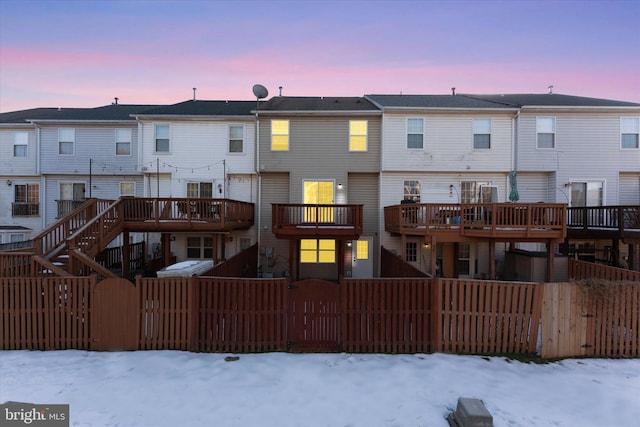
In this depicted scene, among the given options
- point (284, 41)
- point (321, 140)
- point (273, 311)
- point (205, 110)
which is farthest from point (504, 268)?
point (284, 41)

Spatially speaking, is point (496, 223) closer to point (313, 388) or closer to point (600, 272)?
point (600, 272)

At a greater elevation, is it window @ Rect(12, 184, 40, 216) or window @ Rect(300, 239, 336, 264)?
window @ Rect(12, 184, 40, 216)

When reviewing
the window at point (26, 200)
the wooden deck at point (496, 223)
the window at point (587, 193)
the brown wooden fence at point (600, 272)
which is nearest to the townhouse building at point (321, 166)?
the wooden deck at point (496, 223)

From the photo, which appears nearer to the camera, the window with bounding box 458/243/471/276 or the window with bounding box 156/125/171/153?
the window with bounding box 458/243/471/276

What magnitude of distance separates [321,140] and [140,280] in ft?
33.4

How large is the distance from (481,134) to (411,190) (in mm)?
4267

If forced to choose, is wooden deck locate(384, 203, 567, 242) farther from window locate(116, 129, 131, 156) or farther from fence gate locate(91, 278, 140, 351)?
window locate(116, 129, 131, 156)

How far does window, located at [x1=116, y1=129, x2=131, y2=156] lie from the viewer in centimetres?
1560

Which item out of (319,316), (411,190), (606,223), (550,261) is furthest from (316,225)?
(606,223)

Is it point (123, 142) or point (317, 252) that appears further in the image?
point (123, 142)

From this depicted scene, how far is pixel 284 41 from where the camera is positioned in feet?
62.5

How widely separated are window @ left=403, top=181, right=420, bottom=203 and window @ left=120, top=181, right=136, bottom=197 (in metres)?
14.6

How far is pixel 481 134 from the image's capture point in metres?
13.7

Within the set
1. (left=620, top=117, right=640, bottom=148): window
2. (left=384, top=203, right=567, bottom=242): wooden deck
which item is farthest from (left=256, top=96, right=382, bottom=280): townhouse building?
(left=620, top=117, right=640, bottom=148): window
